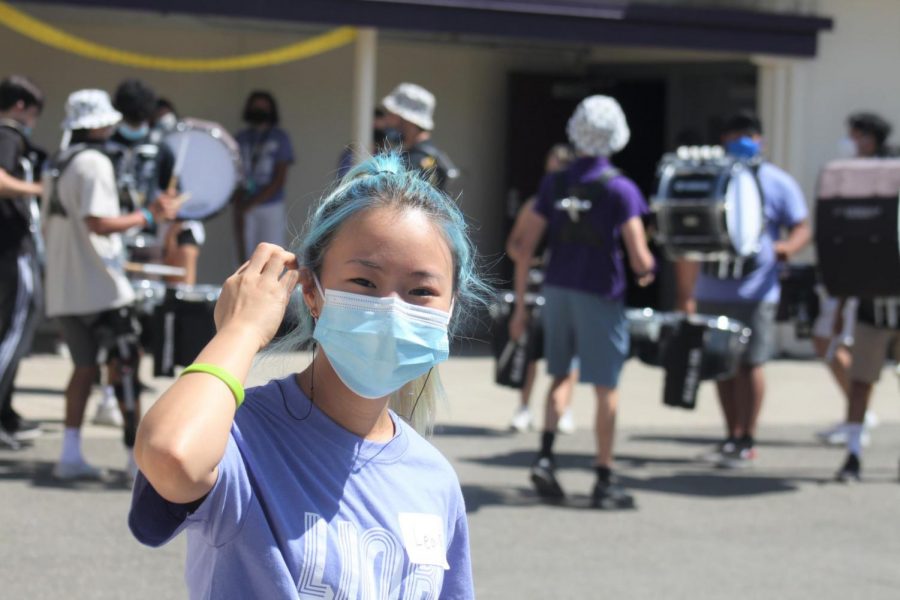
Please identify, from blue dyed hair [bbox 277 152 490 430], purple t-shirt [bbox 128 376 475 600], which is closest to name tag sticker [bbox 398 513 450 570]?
purple t-shirt [bbox 128 376 475 600]

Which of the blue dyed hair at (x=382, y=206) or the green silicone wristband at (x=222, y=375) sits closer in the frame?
the green silicone wristband at (x=222, y=375)

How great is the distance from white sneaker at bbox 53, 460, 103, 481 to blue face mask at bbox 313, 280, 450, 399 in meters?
5.30

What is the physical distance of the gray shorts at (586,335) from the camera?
7.15 metres

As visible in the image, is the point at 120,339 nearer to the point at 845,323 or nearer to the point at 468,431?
the point at 468,431

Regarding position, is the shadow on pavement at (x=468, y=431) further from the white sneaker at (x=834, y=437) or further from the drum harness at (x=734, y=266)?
the white sneaker at (x=834, y=437)

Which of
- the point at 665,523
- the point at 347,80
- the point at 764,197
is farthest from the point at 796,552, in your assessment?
the point at 347,80

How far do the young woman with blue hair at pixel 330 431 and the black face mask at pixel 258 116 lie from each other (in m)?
10.4

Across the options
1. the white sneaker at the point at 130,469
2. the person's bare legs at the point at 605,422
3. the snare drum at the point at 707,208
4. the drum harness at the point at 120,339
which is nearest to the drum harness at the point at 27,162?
the drum harness at the point at 120,339

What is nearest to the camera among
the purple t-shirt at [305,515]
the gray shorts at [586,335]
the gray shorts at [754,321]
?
the purple t-shirt at [305,515]

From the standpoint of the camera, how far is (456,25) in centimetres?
1258

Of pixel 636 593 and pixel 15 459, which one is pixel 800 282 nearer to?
pixel 636 593

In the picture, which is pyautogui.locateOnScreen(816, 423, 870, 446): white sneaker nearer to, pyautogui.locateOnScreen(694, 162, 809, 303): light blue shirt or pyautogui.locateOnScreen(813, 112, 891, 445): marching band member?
pyautogui.locateOnScreen(813, 112, 891, 445): marching band member

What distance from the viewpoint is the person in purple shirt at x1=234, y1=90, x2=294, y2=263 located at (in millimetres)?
12711

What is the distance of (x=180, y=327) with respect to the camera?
24.0ft
